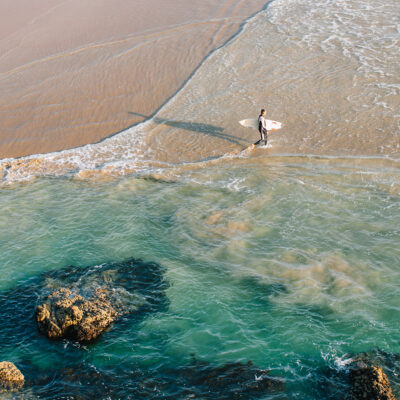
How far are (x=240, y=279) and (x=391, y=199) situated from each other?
205 inches

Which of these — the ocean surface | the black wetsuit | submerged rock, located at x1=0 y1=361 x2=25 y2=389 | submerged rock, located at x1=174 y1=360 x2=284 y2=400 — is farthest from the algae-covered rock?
the black wetsuit

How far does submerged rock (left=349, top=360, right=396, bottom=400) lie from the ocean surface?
211mm

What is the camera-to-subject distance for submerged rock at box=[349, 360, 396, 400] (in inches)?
276

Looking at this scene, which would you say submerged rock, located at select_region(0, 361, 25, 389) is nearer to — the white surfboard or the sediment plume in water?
the sediment plume in water

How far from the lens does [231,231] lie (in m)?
11.8

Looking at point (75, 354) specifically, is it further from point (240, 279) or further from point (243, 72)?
point (243, 72)

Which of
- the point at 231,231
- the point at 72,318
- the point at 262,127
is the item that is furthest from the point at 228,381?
the point at 262,127

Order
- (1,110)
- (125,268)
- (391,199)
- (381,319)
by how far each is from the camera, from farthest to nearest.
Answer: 1. (1,110)
2. (391,199)
3. (125,268)
4. (381,319)

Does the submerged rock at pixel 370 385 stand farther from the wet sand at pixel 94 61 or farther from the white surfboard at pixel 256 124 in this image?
the wet sand at pixel 94 61

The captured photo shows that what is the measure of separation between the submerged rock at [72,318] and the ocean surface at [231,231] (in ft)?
0.83

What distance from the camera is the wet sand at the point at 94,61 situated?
19141 mm

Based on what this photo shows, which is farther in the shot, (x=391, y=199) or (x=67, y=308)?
(x=391, y=199)

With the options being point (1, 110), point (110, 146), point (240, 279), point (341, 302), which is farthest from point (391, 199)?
point (1, 110)

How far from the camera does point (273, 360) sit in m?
8.16
